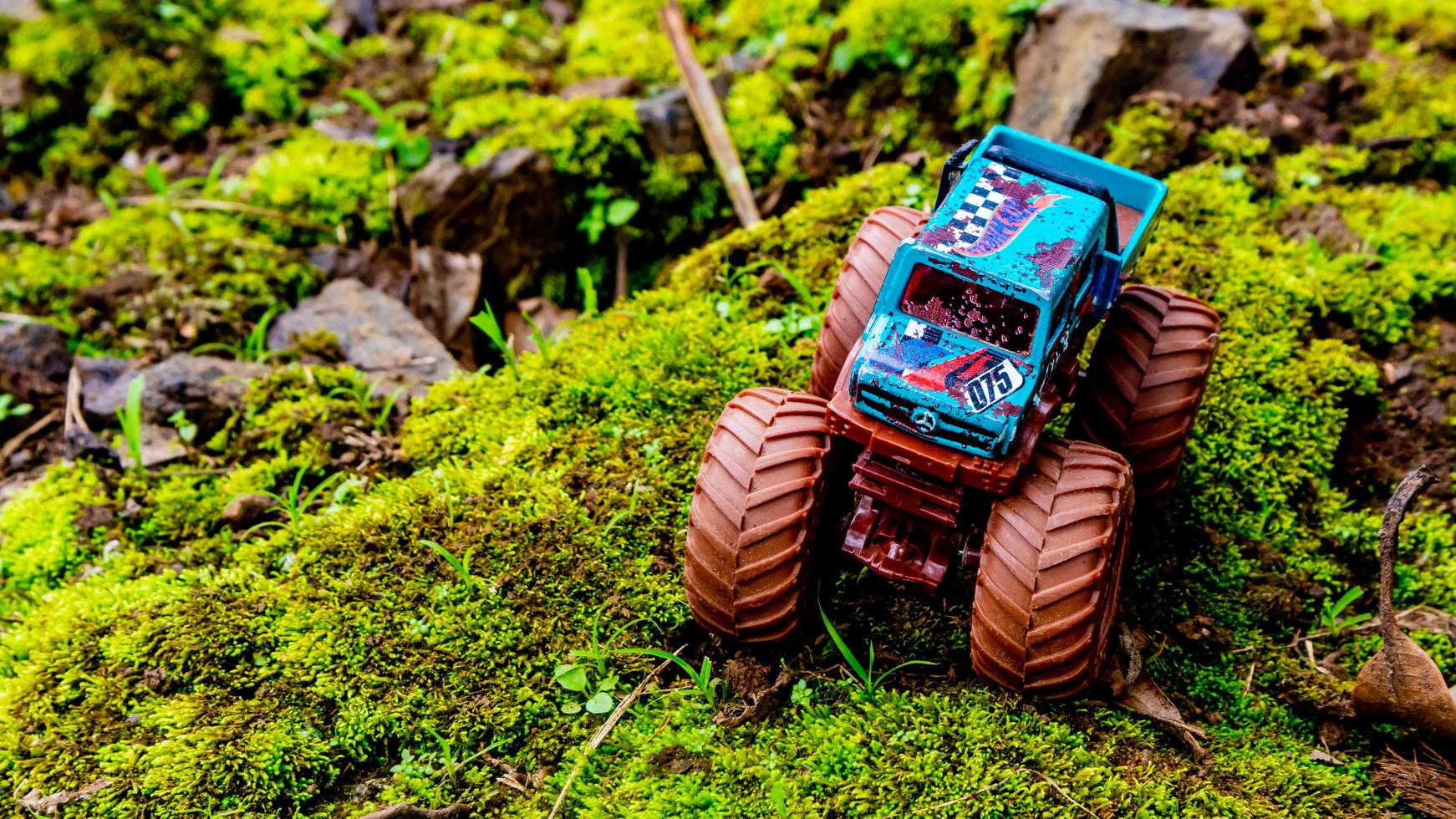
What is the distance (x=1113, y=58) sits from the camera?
5.76 metres

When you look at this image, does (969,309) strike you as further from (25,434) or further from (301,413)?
(25,434)

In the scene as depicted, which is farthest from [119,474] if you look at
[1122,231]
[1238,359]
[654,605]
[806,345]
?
[1238,359]

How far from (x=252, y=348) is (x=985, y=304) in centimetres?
368

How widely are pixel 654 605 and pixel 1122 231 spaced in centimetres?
223

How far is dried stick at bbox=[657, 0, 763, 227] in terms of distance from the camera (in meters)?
5.85

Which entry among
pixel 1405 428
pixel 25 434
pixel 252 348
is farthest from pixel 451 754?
pixel 1405 428

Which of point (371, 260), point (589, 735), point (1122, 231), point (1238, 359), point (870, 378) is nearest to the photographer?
point (870, 378)

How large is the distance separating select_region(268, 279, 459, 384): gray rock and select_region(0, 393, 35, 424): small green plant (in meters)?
1.16

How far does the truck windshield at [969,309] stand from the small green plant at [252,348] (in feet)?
10.8

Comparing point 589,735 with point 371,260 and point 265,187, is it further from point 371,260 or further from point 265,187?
point 265,187

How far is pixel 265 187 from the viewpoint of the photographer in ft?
20.0

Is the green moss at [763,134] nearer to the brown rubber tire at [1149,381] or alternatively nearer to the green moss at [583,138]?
the green moss at [583,138]

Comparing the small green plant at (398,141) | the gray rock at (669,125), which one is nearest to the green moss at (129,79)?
the small green plant at (398,141)

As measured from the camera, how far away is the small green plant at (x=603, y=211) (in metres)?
5.88
